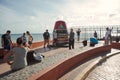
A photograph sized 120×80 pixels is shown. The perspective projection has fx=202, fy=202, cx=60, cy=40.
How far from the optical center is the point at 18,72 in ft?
25.0

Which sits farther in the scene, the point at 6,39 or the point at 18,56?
the point at 6,39

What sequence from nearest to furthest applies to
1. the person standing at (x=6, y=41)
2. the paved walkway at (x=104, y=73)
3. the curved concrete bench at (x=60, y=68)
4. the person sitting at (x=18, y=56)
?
the curved concrete bench at (x=60, y=68) < the person sitting at (x=18, y=56) < the paved walkway at (x=104, y=73) < the person standing at (x=6, y=41)

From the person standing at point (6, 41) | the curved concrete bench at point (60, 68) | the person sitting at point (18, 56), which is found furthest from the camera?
the person standing at point (6, 41)

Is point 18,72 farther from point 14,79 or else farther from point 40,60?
point 40,60

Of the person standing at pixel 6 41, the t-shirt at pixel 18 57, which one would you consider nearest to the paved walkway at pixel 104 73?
the t-shirt at pixel 18 57

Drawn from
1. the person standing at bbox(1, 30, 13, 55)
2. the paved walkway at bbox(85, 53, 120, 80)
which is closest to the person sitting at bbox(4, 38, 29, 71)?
the paved walkway at bbox(85, 53, 120, 80)

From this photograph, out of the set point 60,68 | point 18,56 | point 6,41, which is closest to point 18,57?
point 18,56

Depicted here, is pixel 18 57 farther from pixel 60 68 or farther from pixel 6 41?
pixel 6 41

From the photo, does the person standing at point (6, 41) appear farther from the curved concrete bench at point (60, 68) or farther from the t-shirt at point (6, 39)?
the curved concrete bench at point (60, 68)

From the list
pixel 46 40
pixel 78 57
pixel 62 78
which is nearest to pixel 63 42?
pixel 46 40

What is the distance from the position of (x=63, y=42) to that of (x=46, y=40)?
2.25 metres

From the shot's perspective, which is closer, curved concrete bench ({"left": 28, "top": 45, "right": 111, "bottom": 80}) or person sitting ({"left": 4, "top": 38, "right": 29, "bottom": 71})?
curved concrete bench ({"left": 28, "top": 45, "right": 111, "bottom": 80})

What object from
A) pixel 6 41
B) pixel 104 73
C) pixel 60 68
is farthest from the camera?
pixel 6 41

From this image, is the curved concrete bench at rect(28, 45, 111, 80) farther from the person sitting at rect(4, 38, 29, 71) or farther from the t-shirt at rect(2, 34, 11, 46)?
the t-shirt at rect(2, 34, 11, 46)
